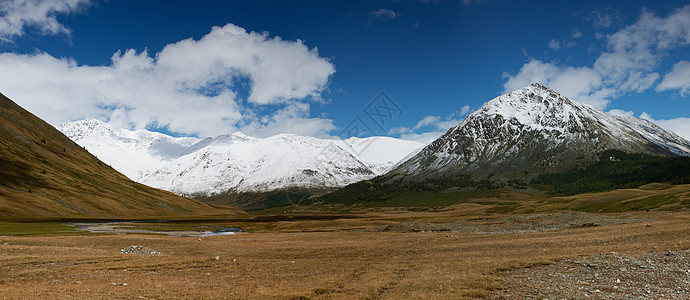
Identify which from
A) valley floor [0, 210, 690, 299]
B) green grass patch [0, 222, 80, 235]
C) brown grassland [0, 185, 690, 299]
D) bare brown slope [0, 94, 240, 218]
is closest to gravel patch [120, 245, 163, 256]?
valley floor [0, 210, 690, 299]

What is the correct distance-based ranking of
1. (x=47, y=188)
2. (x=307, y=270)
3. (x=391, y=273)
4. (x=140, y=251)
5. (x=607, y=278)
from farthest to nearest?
(x=47, y=188) < (x=140, y=251) < (x=307, y=270) < (x=391, y=273) < (x=607, y=278)

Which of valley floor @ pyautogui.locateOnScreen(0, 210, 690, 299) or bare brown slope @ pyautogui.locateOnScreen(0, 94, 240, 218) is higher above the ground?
bare brown slope @ pyautogui.locateOnScreen(0, 94, 240, 218)

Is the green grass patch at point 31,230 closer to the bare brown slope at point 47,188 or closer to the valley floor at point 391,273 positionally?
the valley floor at point 391,273

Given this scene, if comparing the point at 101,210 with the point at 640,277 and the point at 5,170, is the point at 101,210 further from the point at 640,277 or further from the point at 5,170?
the point at 640,277

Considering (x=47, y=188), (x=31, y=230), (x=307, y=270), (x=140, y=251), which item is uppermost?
(x=47, y=188)

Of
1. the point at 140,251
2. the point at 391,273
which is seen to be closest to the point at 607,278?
the point at 391,273

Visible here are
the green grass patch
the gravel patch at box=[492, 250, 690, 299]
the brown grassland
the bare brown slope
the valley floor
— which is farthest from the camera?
the bare brown slope

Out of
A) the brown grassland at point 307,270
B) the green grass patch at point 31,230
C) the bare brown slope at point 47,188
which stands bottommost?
the brown grassland at point 307,270

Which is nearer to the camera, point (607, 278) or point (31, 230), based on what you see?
point (607, 278)

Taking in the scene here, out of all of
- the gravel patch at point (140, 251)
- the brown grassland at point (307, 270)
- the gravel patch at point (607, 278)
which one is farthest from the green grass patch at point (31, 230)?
the gravel patch at point (607, 278)

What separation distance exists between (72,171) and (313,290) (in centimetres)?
21539

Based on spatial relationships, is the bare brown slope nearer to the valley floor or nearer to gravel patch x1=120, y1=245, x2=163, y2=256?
gravel patch x1=120, y1=245, x2=163, y2=256

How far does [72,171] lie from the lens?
191 m

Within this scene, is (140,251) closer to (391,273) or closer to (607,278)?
(391,273)
